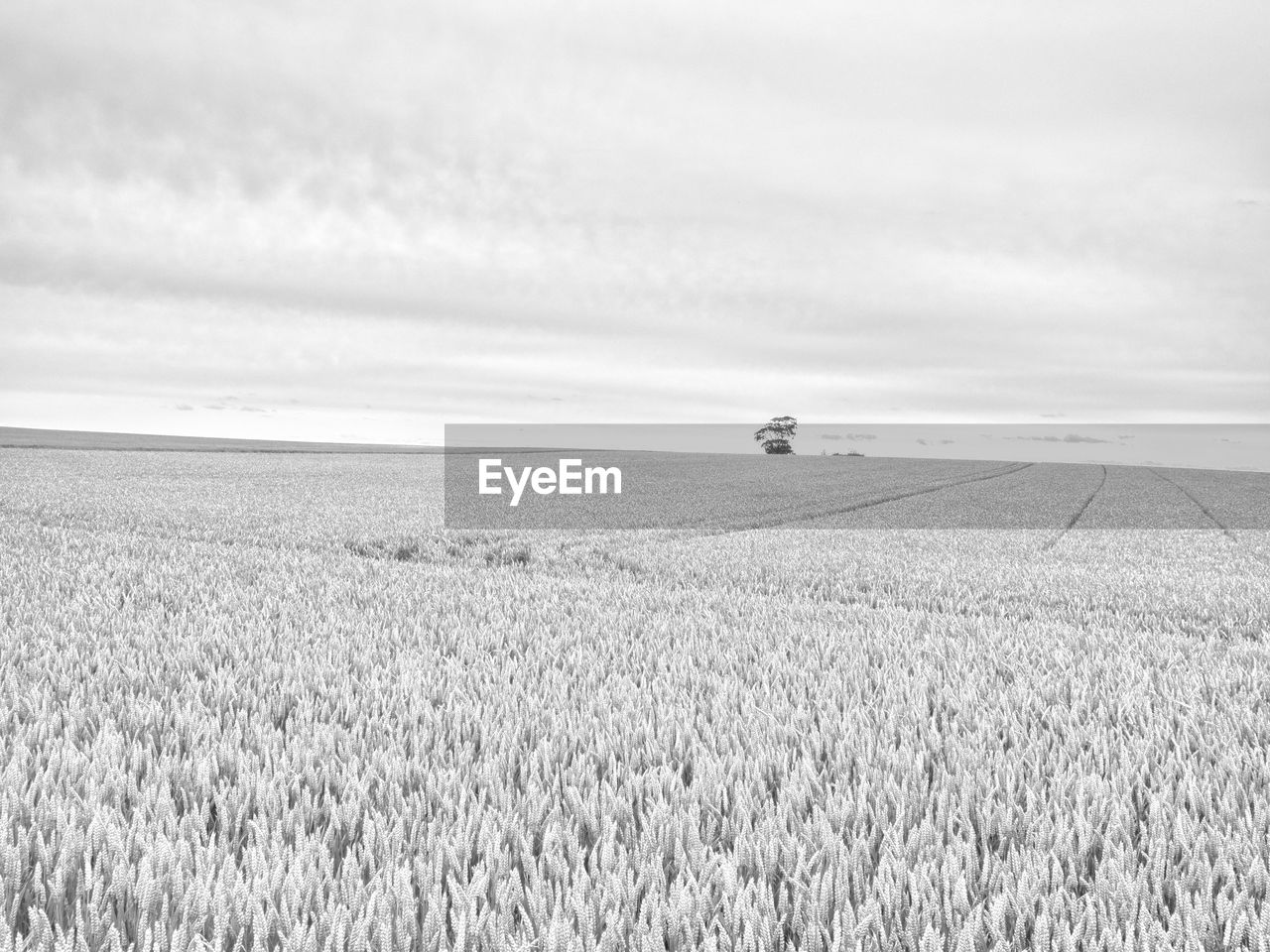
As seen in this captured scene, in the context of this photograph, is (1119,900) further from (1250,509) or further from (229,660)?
(1250,509)

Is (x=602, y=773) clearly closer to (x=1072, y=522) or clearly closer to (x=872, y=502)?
(x=1072, y=522)

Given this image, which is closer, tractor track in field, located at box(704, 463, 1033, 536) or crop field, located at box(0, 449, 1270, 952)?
crop field, located at box(0, 449, 1270, 952)

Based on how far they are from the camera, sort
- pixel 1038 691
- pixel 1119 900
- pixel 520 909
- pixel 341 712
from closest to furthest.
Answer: pixel 520 909, pixel 1119 900, pixel 341 712, pixel 1038 691

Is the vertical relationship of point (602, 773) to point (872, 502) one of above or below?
above

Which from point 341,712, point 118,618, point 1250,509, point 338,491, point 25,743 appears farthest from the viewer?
point 1250,509

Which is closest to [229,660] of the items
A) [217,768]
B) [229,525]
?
[217,768]

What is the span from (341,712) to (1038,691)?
486 centimetres

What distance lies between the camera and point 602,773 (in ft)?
12.7

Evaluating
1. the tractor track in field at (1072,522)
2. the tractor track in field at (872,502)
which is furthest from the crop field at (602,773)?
the tractor track in field at (872,502)

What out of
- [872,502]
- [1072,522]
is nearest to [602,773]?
[1072,522]

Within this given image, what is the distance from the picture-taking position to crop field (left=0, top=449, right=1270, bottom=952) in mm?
2451

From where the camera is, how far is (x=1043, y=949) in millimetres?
2350

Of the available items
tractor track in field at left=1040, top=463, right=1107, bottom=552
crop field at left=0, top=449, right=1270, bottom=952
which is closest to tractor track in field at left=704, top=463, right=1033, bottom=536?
tractor track in field at left=1040, top=463, right=1107, bottom=552

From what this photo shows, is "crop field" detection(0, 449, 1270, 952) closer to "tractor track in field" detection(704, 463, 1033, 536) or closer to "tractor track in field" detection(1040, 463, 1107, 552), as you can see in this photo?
"tractor track in field" detection(1040, 463, 1107, 552)
